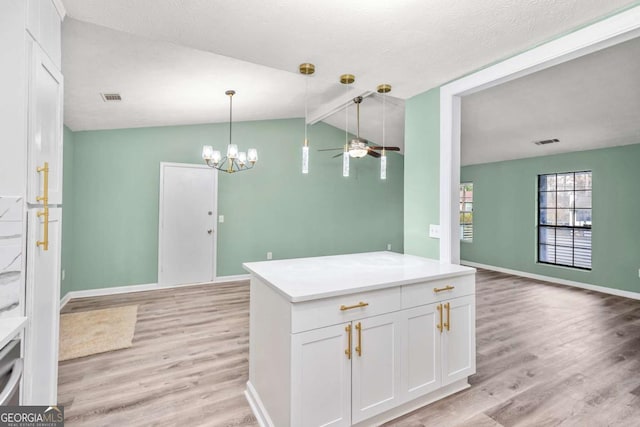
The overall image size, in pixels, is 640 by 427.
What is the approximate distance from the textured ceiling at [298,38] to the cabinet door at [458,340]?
1693 mm

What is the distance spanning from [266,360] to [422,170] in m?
1.99

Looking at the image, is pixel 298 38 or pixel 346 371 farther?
pixel 298 38

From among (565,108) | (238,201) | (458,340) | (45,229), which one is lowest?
(458,340)

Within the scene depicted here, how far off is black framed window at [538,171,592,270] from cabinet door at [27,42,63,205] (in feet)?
22.4

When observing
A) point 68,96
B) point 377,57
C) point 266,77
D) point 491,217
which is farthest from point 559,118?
point 68,96

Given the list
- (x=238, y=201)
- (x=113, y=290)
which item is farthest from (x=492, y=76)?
(x=113, y=290)

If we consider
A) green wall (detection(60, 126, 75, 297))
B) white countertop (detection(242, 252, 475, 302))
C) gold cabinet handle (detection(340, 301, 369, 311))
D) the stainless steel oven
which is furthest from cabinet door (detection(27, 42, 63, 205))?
green wall (detection(60, 126, 75, 297))

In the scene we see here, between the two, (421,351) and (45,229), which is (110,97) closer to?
(45,229)

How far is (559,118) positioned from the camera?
4.22 m

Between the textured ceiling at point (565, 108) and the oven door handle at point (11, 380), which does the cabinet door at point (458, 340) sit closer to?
the oven door handle at point (11, 380)

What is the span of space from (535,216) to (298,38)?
19.0 feet

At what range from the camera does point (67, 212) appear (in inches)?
167

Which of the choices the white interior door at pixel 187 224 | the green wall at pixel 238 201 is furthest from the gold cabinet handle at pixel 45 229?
the white interior door at pixel 187 224

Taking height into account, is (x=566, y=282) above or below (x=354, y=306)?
below
